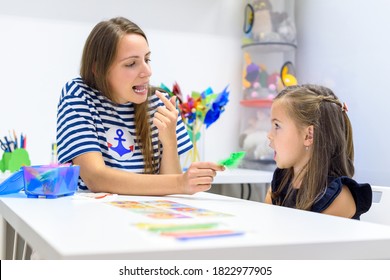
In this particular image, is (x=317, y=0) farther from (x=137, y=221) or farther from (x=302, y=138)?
(x=137, y=221)

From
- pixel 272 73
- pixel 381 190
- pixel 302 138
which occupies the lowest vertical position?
pixel 381 190

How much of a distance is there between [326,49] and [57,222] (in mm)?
1897

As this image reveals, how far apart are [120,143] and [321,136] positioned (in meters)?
0.52

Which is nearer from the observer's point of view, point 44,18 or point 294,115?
point 294,115

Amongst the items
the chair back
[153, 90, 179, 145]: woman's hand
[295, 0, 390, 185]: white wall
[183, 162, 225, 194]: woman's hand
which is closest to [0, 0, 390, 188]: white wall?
[295, 0, 390, 185]: white wall

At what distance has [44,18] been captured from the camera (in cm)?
227

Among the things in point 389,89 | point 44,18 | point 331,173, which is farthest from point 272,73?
point 331,173

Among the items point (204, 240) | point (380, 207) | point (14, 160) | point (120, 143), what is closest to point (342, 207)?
point (380, 207)

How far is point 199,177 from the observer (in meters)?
1.16

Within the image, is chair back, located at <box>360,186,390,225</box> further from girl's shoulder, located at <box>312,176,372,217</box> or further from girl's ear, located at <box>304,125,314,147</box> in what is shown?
girl's ear, located at <box>304,125,314,147</box>

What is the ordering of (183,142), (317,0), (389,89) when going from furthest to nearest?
(317,0) → (389,89) → (183,142)

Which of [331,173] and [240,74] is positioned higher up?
[240,74]

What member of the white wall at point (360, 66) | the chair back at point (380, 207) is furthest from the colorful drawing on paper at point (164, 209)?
the white wall at point (360, 66)
